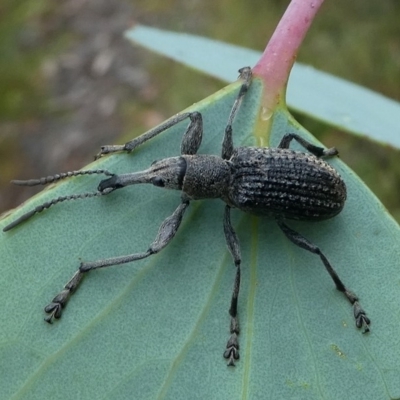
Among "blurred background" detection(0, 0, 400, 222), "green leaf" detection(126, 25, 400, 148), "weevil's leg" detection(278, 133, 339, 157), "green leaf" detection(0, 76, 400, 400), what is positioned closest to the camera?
"green leaf" detection(0, 76, 400, 400)

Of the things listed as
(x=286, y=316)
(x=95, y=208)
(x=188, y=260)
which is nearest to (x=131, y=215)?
(x=95, y=208)

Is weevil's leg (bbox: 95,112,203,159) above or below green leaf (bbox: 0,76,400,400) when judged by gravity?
above

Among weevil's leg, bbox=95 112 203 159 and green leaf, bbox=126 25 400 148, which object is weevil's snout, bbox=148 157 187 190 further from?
green leaf, bbox=126 25 400 148

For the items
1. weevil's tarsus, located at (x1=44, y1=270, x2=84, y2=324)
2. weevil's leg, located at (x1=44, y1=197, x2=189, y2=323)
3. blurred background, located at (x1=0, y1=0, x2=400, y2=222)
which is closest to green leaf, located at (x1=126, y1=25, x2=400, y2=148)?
weevil's leg, located at (x1=44, y1=197, x2=189, y2=323)

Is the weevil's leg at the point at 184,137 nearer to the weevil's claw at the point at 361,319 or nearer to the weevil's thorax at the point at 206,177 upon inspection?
the weevil's thorax at the point at 206,177

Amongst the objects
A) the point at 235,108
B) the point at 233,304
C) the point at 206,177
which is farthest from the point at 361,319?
the point at 235,108

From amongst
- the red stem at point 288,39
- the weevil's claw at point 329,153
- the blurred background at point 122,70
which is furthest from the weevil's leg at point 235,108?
the blurred background at point 122,70
